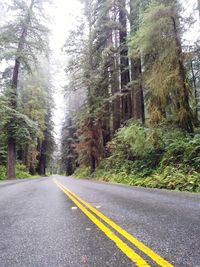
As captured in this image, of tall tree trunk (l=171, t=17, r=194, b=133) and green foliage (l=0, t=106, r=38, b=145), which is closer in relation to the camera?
tall tree trunk (l=171, t=17, r=194, b=133)

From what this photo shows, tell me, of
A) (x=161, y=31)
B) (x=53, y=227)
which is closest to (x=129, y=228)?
(x=53, y=227)

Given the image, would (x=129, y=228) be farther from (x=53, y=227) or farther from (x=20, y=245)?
(x=20, y=245)

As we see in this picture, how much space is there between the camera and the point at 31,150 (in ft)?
132

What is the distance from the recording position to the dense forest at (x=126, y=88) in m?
12.5

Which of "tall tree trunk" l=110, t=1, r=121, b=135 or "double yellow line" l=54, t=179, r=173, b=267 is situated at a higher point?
"tall tree trunk" l=110, t=1, r=121, b=135

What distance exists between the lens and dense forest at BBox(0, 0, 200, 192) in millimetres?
12453

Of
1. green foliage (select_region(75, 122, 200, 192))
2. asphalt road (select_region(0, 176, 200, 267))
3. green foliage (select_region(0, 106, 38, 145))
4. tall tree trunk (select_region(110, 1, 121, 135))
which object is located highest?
tall tree trunk (select_region(110, 1, 121, 135))

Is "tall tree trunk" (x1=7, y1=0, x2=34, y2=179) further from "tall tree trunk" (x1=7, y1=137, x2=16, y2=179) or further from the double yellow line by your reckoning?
the double yellow line

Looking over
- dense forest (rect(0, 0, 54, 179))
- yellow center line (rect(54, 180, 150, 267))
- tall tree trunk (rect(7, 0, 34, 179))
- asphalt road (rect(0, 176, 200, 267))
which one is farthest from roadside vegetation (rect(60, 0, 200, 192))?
tall tree trunk (rect(7, 0, 34, 179))

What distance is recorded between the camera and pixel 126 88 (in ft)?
58.5

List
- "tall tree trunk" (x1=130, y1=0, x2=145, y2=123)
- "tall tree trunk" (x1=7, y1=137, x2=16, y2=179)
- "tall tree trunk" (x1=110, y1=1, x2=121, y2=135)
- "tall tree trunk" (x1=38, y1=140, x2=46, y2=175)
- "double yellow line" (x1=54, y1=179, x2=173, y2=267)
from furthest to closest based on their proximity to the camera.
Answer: "tall tree trunk" (x1=38, y1=140, x2=46, y2=175) → "tall tree trunk" (x1=7, y1=137, x2=16, y2=179) → "tall tree trunk" (x1=110, y1=1, x2=121, y2=135) → "tall tree trunk" (x1=130, y1=0, x2=145, y2=123) → "double yellow line" (x1=54, y1=179, x2=173, y2=267)

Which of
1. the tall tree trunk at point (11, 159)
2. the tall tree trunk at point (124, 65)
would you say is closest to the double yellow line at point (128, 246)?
the tall tree trunk at point (124, 65)

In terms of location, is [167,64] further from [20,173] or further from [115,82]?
[20,173]

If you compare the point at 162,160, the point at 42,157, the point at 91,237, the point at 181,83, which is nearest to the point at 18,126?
the point at 162,160
